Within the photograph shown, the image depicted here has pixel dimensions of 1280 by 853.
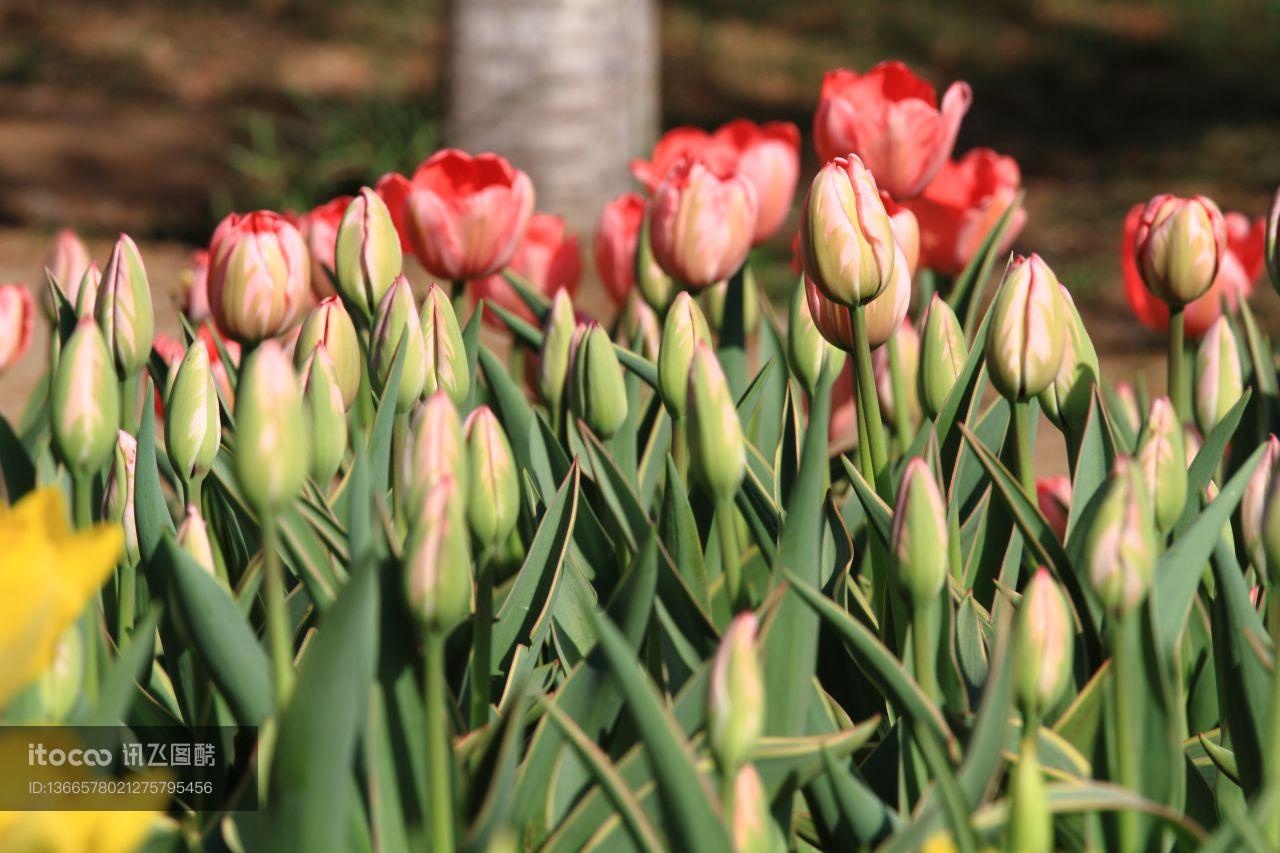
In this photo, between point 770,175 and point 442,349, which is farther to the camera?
point 770,175

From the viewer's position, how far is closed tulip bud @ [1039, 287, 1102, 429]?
4.09 feet

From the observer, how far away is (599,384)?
47.5 inches

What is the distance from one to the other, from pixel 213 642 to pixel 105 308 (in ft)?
1.20

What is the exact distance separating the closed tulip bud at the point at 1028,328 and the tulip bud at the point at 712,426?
243 millimetres

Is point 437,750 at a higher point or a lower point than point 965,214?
lower

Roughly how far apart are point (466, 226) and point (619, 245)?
0.27 metres

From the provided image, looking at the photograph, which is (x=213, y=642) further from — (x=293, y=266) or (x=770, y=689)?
(x=293, y=266)

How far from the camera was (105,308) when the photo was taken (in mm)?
1190

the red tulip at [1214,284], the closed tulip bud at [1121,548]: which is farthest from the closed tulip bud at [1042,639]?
the red tulip at [1214,284]

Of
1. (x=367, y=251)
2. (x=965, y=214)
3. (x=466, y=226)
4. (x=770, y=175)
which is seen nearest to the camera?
(x=367, y=251)

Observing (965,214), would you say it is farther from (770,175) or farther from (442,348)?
(442,348)

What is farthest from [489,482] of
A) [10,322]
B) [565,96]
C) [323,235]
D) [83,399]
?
[565,96]

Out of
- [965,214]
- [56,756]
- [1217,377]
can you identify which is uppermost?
[965,214]

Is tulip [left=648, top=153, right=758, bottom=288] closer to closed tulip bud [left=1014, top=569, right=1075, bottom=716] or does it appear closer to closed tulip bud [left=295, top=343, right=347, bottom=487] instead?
closed tulip bud [left=295, top=343, right=347, bottom=487]
